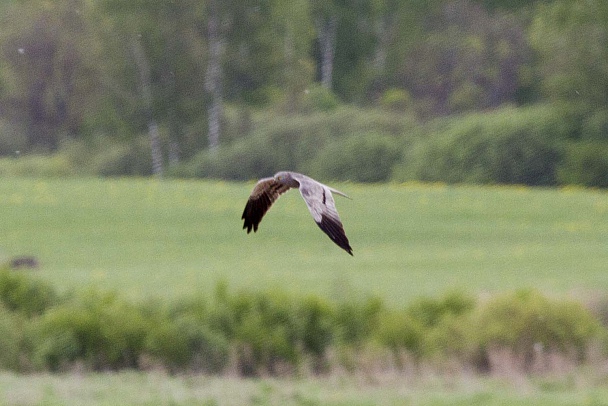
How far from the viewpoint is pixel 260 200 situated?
580cm

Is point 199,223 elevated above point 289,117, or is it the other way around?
point 289,117

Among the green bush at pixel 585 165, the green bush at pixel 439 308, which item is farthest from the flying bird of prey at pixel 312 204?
the green bush at pixel 585 165

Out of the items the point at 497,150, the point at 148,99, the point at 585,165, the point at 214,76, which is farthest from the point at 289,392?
the point at 214,76

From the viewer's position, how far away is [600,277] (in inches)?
760

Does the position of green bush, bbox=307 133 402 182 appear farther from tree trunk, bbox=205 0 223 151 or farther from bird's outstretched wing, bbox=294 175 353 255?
bird's outstretched wing, bbox=294 175 353 255

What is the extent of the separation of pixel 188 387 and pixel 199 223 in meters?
16.9

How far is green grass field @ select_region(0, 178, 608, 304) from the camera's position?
1959 centimetres

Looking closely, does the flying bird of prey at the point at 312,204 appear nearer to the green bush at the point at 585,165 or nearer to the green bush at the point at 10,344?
the green bush at the point at 10,344

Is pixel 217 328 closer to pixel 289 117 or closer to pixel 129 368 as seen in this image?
pixel 129 368

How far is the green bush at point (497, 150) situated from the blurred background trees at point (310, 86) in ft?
0.15

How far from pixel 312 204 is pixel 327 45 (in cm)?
4176

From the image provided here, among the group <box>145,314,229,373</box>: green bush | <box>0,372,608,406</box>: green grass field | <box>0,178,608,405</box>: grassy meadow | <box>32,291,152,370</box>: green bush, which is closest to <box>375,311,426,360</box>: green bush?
<box>0,178,608,405</box>: grassy meadow

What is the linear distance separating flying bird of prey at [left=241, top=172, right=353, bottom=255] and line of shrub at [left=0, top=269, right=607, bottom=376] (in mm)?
7843

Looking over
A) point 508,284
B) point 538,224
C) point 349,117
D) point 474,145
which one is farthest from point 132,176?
point 508,284
